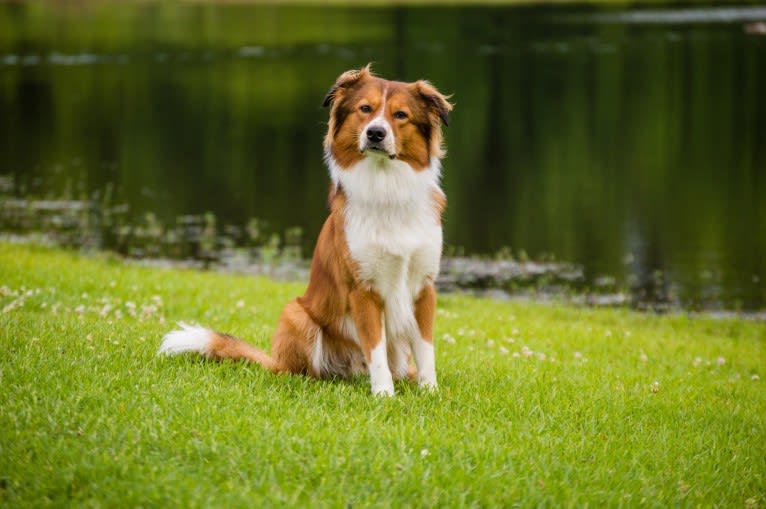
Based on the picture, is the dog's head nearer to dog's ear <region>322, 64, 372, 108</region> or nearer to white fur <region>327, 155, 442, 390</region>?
dog's ear <region>322, 64, 372, 108</region>

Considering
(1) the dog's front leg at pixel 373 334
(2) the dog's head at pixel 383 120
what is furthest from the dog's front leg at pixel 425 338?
(2) the dog's head at pixel 383 120

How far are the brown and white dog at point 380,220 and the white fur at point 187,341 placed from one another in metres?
0.93

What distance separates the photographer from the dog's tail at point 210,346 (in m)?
7.84

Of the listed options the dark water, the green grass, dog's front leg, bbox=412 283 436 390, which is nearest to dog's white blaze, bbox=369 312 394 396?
the green grass

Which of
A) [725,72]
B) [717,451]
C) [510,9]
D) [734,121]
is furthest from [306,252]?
[510,9]

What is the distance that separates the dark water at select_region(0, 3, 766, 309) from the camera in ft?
75.7

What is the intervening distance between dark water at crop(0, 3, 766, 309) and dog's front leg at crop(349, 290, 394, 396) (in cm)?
1173

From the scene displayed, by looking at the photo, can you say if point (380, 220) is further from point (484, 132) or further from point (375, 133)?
point (484, 132)

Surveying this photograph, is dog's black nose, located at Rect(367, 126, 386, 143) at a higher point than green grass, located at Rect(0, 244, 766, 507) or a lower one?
higher

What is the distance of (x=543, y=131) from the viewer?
36812mm

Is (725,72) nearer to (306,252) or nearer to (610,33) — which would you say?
(610,33)

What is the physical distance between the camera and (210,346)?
7.98 m

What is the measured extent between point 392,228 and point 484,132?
30992 millimetres

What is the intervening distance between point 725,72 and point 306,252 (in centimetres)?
3369
